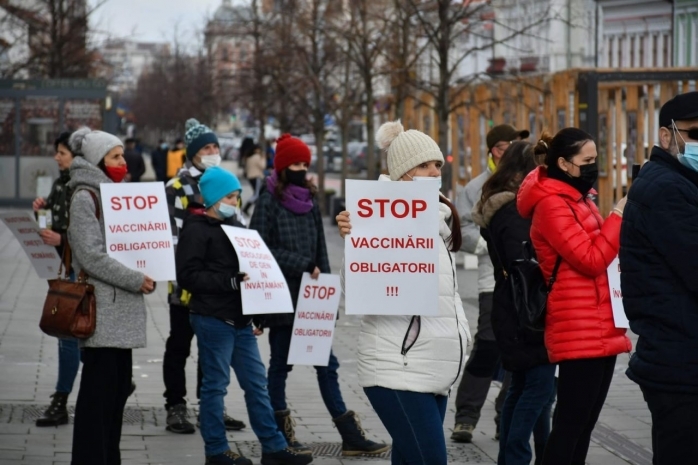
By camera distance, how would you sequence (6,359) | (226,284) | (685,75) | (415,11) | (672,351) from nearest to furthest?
(672,351) → (226,284) → (6,359) → (685,75) → (415,11)

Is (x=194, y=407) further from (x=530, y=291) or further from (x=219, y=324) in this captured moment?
(x=530, y=291)

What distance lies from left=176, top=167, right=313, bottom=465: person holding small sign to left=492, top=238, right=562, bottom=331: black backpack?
187cm

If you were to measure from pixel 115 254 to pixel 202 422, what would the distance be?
47.1 inches

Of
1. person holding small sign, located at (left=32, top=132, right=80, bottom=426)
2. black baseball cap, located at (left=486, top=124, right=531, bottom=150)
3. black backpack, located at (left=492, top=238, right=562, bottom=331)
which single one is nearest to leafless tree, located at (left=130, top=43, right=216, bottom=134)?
person holding small sign, located at (left=32, top=132, right=80, bottom=426)

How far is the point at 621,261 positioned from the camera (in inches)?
192

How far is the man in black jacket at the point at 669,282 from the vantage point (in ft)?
15.2

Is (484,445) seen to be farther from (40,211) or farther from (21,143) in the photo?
(21,143)

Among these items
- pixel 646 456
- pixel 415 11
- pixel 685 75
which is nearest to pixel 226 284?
pixel 646 456

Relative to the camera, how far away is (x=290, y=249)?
7.86m

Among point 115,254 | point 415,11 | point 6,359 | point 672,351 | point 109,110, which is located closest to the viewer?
point 672,351

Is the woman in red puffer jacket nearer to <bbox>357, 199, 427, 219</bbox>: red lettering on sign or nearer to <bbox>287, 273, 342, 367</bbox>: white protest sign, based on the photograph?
<bbox>357, 199, 427, 219</bbox>: red lettering on sign

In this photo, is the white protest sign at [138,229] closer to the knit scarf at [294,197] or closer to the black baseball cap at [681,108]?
the knit scarf at [294,197]

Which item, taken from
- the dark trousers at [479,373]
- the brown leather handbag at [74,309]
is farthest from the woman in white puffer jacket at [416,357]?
the dark trousers at [479,373]

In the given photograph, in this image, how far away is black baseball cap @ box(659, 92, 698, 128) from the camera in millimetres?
4793
